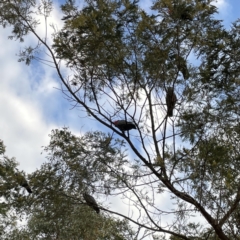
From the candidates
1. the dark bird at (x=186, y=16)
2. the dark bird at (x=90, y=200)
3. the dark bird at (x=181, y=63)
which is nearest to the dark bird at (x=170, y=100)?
the dark bird at (x=181, y=63)

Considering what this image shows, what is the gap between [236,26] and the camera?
407 centimetres

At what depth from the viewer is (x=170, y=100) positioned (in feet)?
12.4

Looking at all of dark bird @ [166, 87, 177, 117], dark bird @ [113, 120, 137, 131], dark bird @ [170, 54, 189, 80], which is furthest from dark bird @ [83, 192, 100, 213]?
dark bird @ [170, 54, 189, 80]

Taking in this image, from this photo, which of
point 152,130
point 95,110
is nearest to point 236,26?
point 152,130

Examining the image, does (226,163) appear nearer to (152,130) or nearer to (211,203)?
(211,203)

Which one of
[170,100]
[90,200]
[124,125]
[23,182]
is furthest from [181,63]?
[23,182]

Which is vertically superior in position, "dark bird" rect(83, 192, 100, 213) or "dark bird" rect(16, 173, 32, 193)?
"dark bird" rect(83, 192, 100, 213)

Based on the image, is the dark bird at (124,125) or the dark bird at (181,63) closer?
the dark bird at (124,125)

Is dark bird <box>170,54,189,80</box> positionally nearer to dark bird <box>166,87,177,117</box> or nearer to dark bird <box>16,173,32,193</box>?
dark bird <box>166,87,177,117</box>

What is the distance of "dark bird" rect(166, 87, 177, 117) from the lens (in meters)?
3.76

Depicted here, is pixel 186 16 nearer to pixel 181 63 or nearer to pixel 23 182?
pixel 181 63

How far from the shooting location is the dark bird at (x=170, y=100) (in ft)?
12.3

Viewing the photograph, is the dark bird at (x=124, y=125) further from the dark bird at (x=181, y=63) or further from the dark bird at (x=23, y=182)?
the dark bird at (x=23, y=182)

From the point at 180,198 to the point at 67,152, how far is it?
4.22ft
